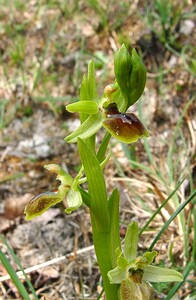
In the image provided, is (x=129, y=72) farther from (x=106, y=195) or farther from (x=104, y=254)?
(x=104, y=254)

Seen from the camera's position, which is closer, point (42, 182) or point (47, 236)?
point (47, 236)

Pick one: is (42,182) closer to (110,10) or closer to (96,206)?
(96,206)

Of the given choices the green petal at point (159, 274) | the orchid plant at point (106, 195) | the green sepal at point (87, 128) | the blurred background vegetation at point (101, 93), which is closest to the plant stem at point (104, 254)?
the orchid plant at point (106, 195)

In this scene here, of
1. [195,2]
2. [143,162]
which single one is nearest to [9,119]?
[143,162]

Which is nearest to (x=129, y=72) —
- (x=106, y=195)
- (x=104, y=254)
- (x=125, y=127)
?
(x=125, y=127)

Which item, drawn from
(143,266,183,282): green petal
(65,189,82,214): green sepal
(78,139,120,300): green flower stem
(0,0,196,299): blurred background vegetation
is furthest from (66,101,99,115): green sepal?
(0,0,196,299): blurred background vegetation

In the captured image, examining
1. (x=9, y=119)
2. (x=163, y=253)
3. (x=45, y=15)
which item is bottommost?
(x=163, y=253)
